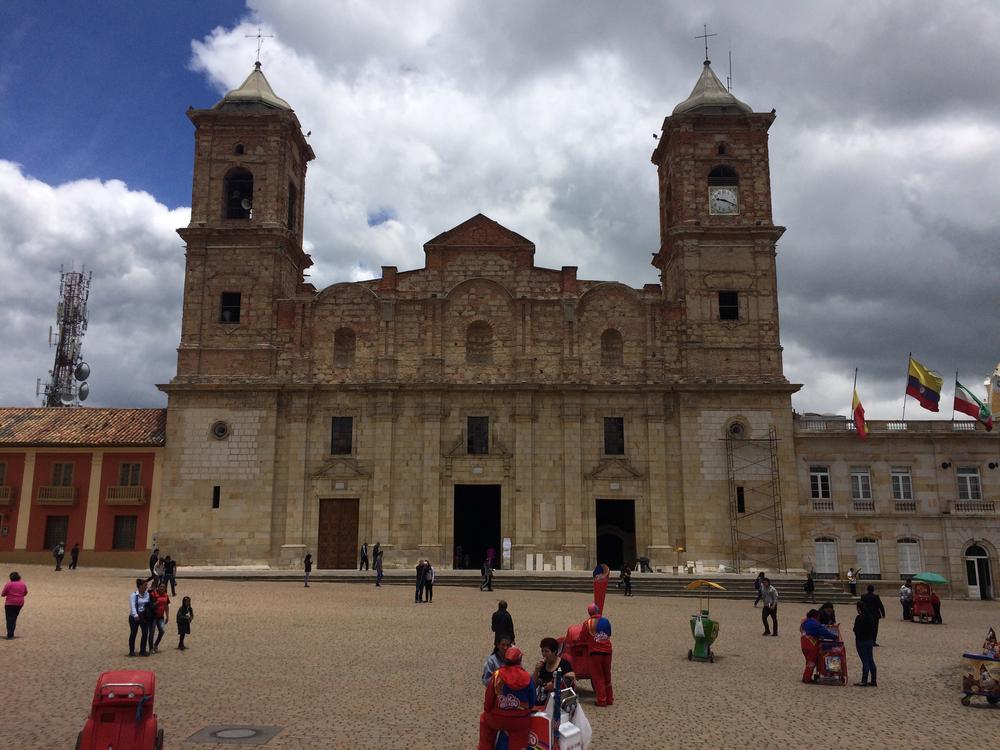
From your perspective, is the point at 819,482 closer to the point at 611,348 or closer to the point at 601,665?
the point at 611,348

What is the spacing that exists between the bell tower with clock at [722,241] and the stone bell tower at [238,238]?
64.4 feet

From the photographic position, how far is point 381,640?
1731cm

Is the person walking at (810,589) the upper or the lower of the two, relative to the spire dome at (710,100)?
lower

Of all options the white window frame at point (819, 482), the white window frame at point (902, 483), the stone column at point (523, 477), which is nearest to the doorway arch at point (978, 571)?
the white window frame at point (902, 483)

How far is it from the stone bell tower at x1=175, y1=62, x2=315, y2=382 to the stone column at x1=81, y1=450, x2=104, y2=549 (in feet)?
17.9

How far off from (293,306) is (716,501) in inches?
870

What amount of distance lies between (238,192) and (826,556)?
33614mm

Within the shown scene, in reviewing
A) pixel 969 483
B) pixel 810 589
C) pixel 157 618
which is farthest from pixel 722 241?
pixel 157 618

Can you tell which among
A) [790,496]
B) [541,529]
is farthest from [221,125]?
[790,496]

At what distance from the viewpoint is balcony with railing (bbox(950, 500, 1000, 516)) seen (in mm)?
36375

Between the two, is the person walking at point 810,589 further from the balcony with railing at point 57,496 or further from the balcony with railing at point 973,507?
the balcony with railing at point 57,496

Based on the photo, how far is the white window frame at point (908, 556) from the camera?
118 feet

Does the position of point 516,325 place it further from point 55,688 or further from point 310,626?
point 55,688

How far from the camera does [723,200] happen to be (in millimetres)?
40094
